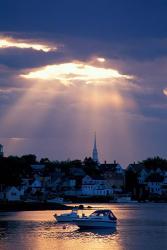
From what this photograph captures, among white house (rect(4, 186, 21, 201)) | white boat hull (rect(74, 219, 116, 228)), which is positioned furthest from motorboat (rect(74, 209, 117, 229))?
white house (rect(4, 186, 21, 201))

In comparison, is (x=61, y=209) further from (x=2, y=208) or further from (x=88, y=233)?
(x=88, y=233)

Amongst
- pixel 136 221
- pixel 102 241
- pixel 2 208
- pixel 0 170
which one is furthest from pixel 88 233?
pixel 0 170

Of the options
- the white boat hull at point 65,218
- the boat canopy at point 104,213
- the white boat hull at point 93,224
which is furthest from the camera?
the white boat hull at point 65,218

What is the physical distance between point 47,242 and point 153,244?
1021 centimetres

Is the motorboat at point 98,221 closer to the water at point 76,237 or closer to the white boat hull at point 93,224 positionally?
the white boat hull at point 93,224

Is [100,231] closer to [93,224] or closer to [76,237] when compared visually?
[93,224]

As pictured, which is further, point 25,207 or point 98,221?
point 25,207

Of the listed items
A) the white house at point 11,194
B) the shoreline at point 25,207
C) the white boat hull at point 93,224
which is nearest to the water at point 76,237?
the white boat hull at point 93,224

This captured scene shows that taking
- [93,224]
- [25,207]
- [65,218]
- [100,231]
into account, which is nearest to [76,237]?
[100,231]

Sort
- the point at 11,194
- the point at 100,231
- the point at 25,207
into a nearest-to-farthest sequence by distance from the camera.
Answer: the point at 100,231 → the point at 25,207 → the point at 11,194

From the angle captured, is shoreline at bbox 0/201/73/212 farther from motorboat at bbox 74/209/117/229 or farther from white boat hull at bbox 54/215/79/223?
motorboat at bbox 74/209/117/229

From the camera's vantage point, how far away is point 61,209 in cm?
13475

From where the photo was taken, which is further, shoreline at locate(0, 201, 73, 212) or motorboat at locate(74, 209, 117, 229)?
shoreline at locate(0, 201, 73, 212)

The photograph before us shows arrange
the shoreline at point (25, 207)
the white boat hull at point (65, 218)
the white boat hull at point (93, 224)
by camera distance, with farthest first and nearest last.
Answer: the shoreline at point (25, 207), the white boat hull at point (65, 218), the white boat hull at point (93, 224)
